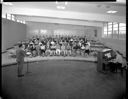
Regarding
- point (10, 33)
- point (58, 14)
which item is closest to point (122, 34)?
point (58, 14)

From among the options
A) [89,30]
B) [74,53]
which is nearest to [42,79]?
[74,53]

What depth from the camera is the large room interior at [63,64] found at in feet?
14.1

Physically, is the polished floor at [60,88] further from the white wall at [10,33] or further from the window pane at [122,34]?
the window pane at [122,34]

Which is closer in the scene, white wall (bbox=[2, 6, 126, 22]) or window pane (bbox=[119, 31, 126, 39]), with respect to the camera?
white wall (bbox=[2, 6, 126, 22])

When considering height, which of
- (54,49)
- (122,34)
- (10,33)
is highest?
(10,33)

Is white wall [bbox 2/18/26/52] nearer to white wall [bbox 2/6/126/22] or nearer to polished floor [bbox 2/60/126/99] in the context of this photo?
white wall [bbox 2/6/126/22]

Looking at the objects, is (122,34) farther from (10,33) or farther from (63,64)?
(10,33)

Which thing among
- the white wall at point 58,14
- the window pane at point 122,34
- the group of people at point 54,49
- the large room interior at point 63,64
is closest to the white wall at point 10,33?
the large room interior at point 63,64

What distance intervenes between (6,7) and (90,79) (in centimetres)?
799

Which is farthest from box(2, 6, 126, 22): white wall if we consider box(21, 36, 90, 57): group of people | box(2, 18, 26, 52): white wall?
box(21, 36, 90, 57): group of people

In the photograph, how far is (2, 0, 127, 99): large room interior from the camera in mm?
4294

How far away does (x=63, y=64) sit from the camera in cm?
853

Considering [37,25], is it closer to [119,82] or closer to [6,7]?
[6,7]

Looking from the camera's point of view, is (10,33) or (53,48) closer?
(53,48)
